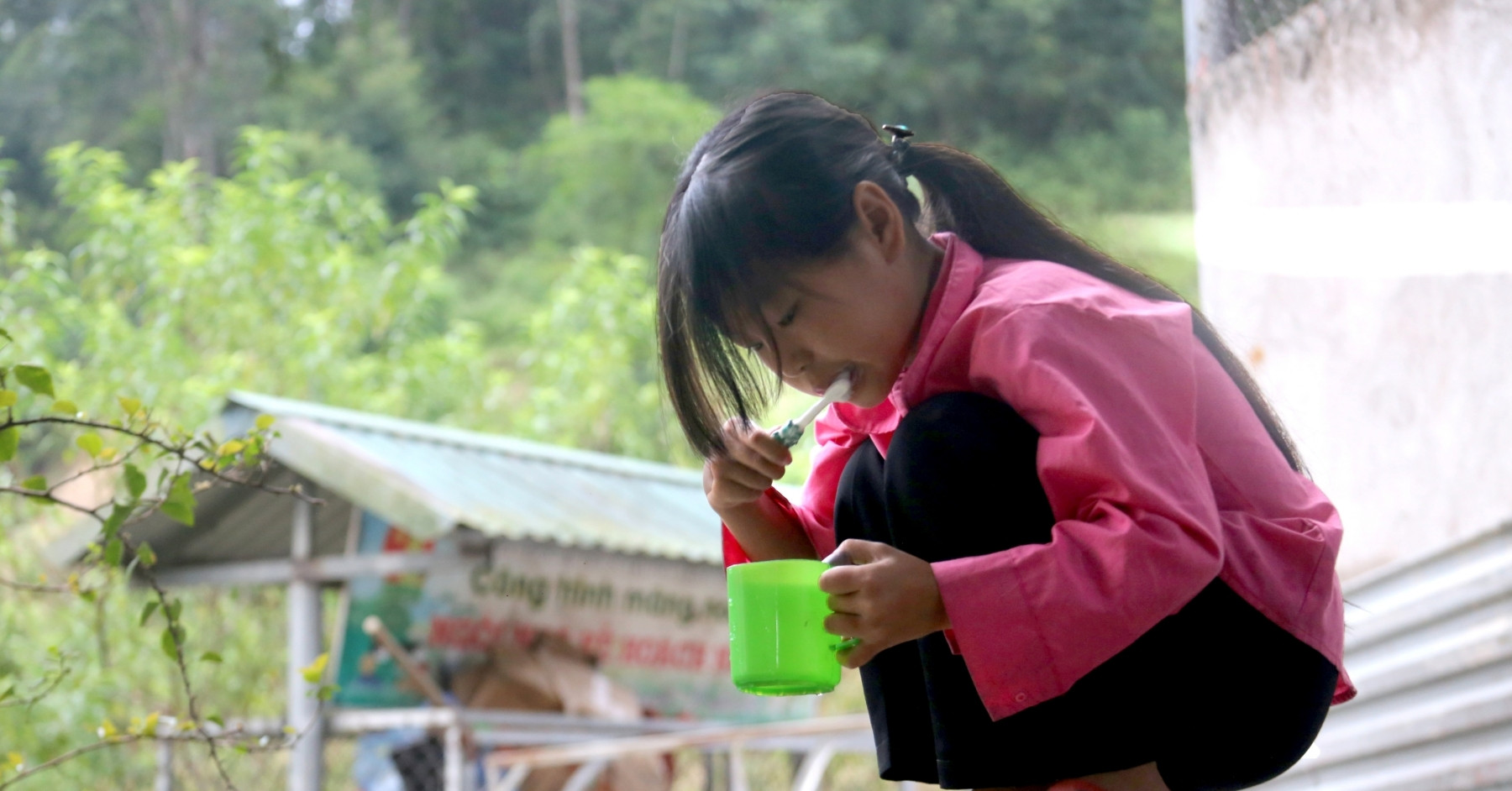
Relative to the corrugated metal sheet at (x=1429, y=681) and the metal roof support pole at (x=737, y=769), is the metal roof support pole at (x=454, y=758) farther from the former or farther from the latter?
the corrugated metal sheet at (x=1429, y=681)

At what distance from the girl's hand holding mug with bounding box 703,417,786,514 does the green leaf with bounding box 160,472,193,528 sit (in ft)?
1.91

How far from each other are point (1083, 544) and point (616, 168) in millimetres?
24772

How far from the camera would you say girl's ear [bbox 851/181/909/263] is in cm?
142

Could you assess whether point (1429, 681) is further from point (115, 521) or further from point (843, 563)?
point (115, 521)

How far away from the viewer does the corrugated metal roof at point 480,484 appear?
3.96m

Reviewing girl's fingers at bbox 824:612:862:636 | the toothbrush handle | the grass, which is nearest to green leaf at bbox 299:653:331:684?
the toothbrush handle

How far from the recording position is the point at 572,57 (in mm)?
29000

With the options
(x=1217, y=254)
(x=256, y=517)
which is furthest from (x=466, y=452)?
(x=1217, y=254)

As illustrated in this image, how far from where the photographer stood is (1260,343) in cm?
304

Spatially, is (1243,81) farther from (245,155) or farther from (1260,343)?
(245,155)

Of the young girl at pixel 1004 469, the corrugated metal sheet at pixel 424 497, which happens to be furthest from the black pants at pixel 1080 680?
the corrugated metal sheet at pixel 424 497

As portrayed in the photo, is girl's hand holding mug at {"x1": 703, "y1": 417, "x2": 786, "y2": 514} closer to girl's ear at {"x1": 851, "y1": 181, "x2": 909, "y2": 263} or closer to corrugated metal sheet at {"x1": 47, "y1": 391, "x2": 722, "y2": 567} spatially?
girl's ear at {"x1": 851, "y1": 181, "x2": 909, "y2": 263}

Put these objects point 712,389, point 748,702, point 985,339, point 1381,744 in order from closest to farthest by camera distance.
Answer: point 985,339
point 712,389
point 1381,744
point 748,702

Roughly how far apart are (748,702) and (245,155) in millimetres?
5496
